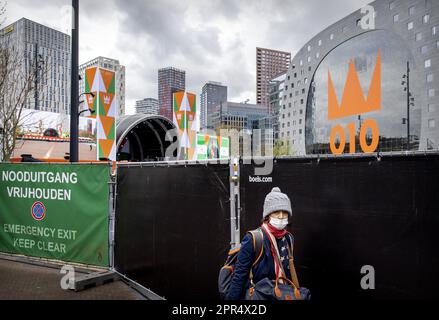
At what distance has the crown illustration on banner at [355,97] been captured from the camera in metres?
72.5

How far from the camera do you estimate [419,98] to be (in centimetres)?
6919

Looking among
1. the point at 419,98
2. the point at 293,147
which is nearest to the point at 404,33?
the point at 419,98

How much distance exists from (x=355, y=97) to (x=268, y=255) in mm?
87188

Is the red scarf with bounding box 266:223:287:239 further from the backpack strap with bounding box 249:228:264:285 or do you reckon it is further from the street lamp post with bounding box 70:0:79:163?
the street lamp post with bounding box 70:0:79:163

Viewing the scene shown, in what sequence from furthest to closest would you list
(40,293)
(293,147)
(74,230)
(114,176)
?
(293,147)
(74,230)
(114,176)
(40,293)

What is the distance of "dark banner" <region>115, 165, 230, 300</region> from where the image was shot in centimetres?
465

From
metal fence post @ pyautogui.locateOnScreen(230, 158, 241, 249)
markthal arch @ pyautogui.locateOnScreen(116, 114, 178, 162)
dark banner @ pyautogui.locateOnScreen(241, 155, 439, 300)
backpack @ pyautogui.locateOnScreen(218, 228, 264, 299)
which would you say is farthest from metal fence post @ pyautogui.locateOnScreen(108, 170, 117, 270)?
markthal arch @ pyautogui.locateOnScreen(116, 114, 178, 162)

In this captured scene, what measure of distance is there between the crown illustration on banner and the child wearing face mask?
7364 centimetres

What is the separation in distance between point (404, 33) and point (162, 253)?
80265 mm

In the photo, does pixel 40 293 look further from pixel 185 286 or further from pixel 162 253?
pixel 185 286

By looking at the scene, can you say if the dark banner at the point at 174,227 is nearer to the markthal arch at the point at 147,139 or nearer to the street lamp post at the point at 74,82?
the street lamp post at the point at 74,82

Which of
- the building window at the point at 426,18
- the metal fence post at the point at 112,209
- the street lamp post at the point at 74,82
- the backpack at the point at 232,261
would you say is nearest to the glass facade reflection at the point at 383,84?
the building window at the point at 426,18

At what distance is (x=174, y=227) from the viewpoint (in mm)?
5215

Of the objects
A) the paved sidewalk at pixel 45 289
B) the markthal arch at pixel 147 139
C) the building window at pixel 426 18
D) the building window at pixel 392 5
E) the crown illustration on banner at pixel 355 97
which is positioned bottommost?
the paved sidewalk at pixel 45 289
